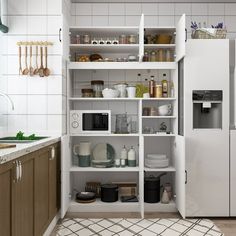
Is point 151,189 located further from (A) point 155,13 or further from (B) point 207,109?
(A) point 155,13

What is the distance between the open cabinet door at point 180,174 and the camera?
3229mm

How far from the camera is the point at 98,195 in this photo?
3.88 metres

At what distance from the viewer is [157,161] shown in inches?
145

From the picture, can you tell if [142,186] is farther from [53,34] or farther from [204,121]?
[53,34]

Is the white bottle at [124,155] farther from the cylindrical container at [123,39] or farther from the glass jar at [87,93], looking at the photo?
the cylindrical container at [123,39]

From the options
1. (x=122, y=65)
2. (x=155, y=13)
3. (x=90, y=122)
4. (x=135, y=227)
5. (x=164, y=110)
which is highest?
(x=155, y=13)

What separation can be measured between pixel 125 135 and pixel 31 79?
1.19 m

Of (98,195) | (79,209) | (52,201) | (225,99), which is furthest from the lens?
(98,195)

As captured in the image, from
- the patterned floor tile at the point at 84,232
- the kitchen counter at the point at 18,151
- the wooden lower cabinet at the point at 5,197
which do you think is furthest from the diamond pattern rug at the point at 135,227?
the wooden lower cabinet at the point at 5,197

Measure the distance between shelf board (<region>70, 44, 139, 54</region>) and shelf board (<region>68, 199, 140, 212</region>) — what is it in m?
1.78

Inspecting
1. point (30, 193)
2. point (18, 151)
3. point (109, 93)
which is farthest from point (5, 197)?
point (109, 93)

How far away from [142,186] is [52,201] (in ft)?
3.25

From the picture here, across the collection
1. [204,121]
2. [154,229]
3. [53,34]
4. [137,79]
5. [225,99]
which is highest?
[53,34]

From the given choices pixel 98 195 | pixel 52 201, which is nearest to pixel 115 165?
pixel 98 195
